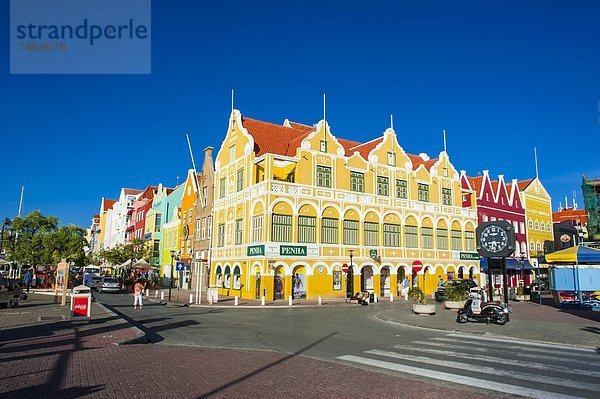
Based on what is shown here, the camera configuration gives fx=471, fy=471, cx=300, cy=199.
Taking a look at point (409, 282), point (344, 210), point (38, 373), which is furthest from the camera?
point (409, 282)

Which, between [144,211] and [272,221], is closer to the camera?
[272,221]

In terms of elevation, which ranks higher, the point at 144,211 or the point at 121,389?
the point at 144,211

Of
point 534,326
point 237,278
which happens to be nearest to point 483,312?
point 534,326

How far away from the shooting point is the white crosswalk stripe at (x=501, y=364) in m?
8.68

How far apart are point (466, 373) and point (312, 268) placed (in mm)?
27329

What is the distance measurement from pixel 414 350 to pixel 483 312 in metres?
7.93

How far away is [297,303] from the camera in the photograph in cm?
3284

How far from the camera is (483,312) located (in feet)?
63.8

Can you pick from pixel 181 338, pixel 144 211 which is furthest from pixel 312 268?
pixel 144 211

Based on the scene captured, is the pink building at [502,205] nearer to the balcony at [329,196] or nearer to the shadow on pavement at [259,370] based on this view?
the balcony at [329,196]

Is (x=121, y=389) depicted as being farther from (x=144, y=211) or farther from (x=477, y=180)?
(x=144, y=211)

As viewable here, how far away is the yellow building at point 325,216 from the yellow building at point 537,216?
49.8ft

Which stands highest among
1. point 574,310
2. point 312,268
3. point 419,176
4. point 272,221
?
point 419,176

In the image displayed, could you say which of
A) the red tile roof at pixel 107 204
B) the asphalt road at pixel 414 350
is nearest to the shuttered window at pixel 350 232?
the asphalt road at pixel 414 350
